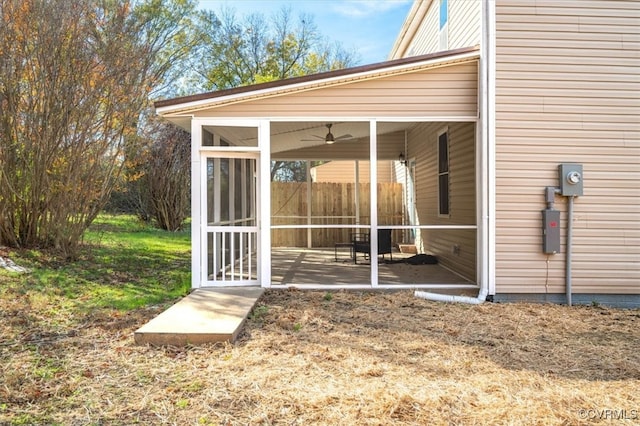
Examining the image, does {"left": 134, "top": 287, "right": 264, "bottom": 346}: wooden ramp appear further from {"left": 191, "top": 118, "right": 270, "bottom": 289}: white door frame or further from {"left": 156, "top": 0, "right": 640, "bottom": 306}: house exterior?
{"left": 156, "top": 0, "right": 640, "bottom": 306}: house exterior

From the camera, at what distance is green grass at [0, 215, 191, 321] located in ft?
19.9

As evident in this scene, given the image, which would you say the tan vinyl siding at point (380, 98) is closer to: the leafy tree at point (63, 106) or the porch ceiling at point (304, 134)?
the porch ceiling at point (304, 134)

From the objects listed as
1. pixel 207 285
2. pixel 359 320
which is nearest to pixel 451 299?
pixel 359 320

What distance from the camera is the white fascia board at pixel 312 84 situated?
637 centimetres

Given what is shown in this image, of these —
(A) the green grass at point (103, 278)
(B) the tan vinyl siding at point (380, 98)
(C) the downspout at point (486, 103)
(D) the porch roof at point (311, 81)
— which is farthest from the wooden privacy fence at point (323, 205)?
(C) the downspout at point (486, 103)

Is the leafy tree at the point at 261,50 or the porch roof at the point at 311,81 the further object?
the leafy tree at the point at 261,50

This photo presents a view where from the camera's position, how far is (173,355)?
413cm

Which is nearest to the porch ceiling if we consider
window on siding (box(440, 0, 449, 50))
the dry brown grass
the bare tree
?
window on siding (box(440, 0, 449, 50))

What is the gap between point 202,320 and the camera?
15.9 feet

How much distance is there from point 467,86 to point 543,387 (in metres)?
4.29

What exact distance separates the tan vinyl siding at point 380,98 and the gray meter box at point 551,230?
5.43 ft

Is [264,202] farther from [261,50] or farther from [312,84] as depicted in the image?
[261,50]

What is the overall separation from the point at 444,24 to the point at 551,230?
482 centimetres

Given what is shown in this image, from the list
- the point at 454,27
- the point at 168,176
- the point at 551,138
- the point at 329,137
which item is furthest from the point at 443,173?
the point at 168,176
